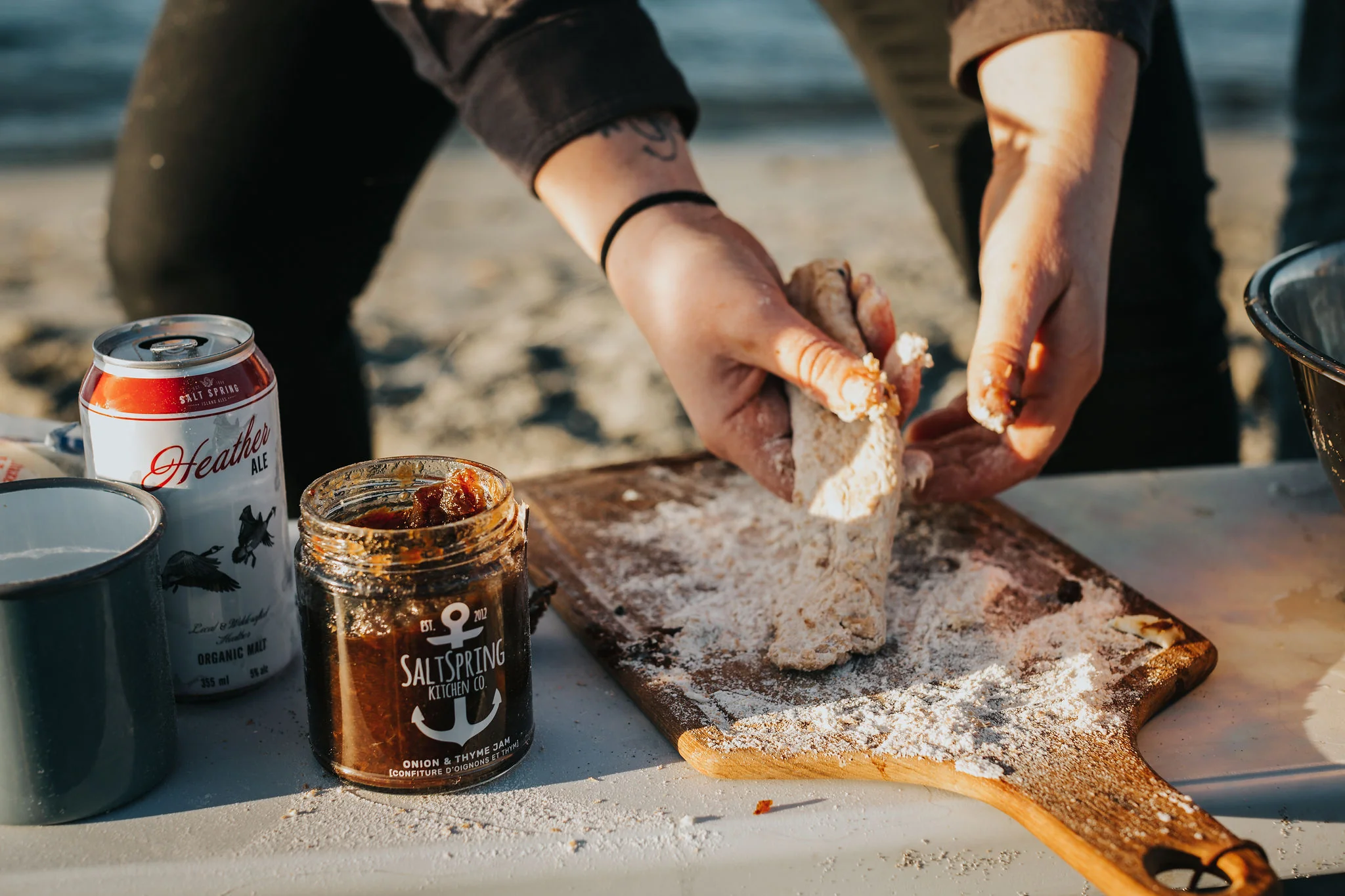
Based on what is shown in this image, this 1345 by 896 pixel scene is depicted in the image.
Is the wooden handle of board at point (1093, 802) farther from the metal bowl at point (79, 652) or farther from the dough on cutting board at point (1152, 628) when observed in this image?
the metal bowl at point (79, 652)

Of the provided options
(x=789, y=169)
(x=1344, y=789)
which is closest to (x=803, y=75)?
(x=789, y=169)

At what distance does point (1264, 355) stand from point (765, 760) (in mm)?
3694

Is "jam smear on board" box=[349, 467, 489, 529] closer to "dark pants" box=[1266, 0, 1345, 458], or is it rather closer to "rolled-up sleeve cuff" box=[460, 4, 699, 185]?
"rolled-up sleeve cuff" box=[460, 4, 699, 185]

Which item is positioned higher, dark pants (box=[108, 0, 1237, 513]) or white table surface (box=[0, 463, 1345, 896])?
dark pants (box=[108, 0, 1237, 513])

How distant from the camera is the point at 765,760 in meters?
1.21

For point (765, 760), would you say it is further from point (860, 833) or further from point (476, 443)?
point (476, 443)

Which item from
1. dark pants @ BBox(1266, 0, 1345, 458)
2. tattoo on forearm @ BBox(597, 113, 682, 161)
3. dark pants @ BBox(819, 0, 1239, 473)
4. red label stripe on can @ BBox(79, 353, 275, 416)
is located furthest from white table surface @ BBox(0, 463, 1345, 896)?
dark pants @ BBox(1266, 0, 1345, 458)

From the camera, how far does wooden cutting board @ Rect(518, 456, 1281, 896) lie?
1.06 m

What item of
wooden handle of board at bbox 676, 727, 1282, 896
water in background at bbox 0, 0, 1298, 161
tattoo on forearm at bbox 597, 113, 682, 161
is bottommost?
water in background at bbox 0, 0, 1298, 161

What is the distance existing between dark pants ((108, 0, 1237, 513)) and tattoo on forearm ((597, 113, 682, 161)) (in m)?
0.71

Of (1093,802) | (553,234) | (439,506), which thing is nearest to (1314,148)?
(1093,802)

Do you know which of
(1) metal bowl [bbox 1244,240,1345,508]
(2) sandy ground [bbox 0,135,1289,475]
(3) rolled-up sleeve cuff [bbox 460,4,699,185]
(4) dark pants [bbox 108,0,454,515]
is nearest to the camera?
(1) metal bowl [bbox 1244,240,1345,508]

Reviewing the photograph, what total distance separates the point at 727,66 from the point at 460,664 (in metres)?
9.68

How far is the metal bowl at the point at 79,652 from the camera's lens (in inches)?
40.6
